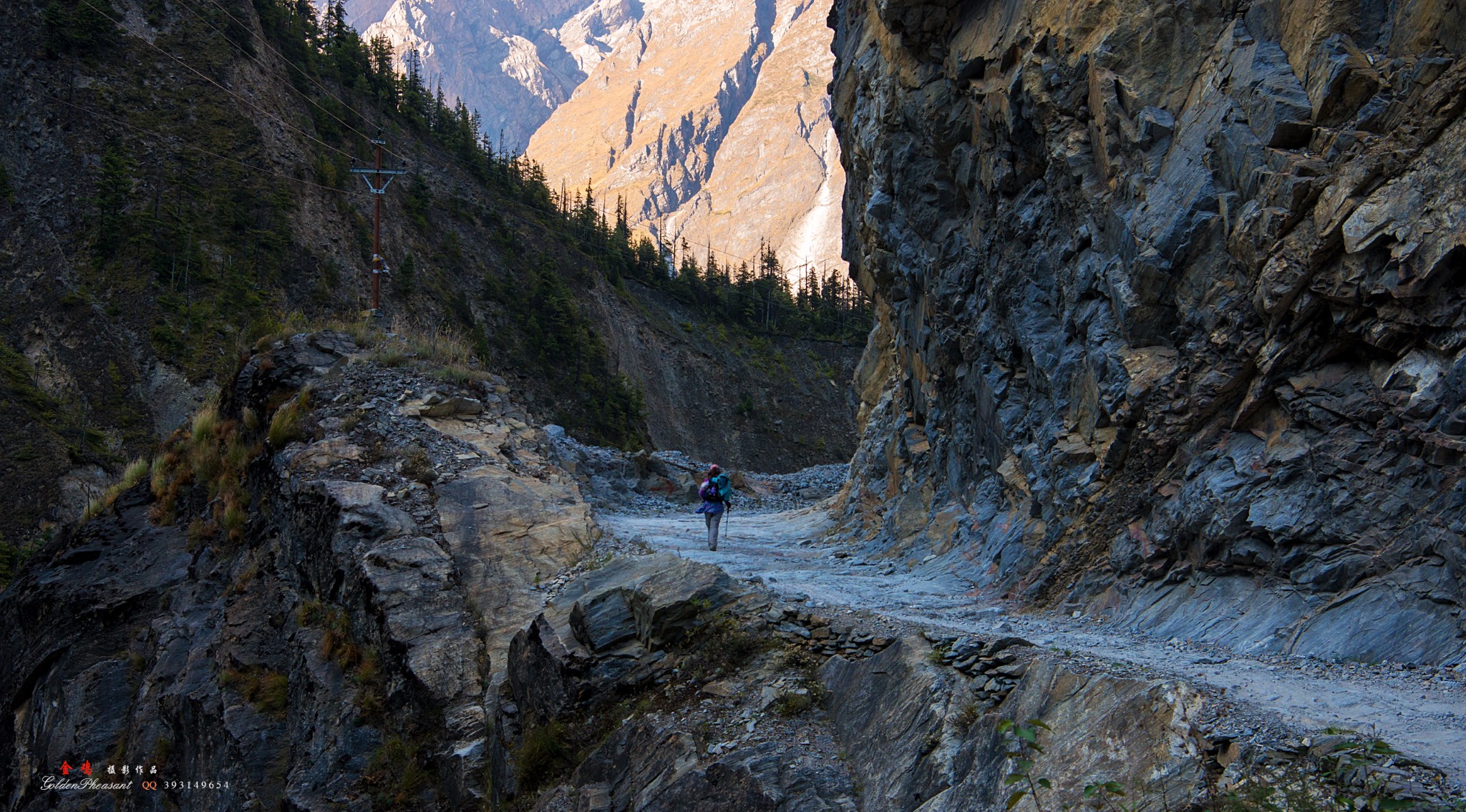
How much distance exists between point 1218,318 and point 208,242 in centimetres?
3726

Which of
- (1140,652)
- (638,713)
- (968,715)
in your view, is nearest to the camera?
(968,715)

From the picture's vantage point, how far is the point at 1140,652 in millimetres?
6133

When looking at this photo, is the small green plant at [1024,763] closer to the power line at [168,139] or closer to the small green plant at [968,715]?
the small green plant at [968,715]

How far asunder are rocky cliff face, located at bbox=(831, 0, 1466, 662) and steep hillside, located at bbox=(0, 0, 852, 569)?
11.1m

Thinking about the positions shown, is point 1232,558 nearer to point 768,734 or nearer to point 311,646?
point 768,734

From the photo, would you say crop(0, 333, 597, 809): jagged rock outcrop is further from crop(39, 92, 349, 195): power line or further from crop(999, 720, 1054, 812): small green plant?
crop(39, 92, 349, 195): power line

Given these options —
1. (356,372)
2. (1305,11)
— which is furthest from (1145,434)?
(356,372)

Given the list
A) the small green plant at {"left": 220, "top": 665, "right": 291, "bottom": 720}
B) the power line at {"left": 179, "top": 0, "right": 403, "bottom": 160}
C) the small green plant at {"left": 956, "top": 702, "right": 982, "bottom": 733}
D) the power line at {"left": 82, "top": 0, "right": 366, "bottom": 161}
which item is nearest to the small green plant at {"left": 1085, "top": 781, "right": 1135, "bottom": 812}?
the small green plant at {"left": 956, "top": 702, "right": 982, "bottom": 733}

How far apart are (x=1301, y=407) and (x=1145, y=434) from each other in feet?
5.83

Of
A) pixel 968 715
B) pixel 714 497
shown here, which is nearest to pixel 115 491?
pixel 714 497

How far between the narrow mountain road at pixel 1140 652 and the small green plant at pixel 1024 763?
104 centimetres

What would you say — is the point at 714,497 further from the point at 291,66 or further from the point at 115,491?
the point at 291,66

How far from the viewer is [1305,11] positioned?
7.18 m

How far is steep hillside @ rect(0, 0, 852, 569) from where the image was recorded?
90.2 ft
